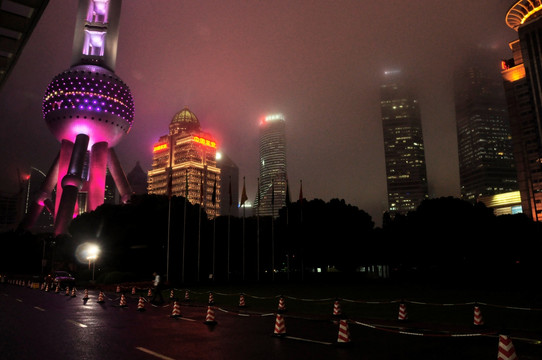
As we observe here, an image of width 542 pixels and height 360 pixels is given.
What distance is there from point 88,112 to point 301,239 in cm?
7291

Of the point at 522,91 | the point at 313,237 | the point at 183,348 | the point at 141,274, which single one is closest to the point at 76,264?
the point at 141,274

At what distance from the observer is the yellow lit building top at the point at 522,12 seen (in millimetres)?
150050

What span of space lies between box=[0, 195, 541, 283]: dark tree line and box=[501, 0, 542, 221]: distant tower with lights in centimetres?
8315

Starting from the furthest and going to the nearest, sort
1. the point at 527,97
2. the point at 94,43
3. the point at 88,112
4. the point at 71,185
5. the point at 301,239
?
the point at 527,97 → the point at 94,43 → the point at 88,112 → the point at 71,185 → the point at 301,239

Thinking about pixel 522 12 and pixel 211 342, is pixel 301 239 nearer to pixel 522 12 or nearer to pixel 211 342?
pixel 211 342

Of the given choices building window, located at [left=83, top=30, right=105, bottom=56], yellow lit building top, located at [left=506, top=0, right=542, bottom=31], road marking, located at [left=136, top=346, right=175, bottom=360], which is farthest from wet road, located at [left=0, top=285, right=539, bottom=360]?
yellow lit building top, located at [left=506, top=0, right=542, bottom=31]

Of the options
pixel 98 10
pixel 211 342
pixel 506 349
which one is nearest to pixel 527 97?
pixel 98 10

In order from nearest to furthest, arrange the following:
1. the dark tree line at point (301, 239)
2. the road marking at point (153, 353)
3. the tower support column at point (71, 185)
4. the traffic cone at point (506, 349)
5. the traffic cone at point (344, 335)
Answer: the traffic cone at point (506, 349), the road marking at point (153, 353), the traffic cone at point (344, 335), the dark tree line at point (301, 239), the tower support column at point (71, 185)

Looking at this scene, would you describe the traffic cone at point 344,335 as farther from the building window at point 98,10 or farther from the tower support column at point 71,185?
the building window at point 98,10

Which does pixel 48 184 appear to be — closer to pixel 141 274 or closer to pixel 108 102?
pixel 108 102

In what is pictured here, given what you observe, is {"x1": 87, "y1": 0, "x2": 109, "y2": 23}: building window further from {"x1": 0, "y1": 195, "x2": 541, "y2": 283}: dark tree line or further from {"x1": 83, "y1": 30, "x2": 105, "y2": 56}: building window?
{"x1": 0, "y1": 195, "x2": 541, "y2": 283}: dark tree line

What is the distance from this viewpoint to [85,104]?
359 ft

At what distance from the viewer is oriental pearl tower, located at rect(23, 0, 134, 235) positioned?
10788 cm

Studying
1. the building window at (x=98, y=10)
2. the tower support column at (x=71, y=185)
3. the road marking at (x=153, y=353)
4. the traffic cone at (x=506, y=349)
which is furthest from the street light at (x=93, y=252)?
the building window at (x=98, y=10)
